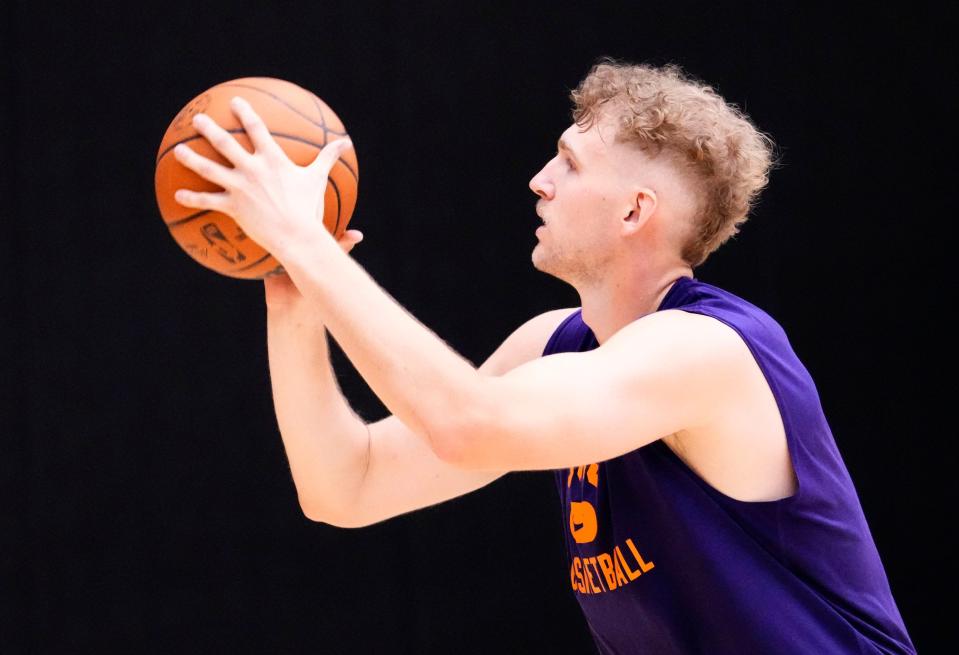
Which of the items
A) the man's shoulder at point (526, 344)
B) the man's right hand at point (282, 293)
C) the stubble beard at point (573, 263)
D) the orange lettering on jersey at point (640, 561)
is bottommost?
the orange lettering on jersey at point (640, 561)

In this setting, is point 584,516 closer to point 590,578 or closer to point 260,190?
point 590,578

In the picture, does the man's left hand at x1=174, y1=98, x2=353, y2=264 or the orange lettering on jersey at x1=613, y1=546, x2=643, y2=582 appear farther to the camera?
the orange lettering on jersey at x1=613, y1=546, x2=643, y2=582

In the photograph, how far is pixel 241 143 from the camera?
65.0 inches

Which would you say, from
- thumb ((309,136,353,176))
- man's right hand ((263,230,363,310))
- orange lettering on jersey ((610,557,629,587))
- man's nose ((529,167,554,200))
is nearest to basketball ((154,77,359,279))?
thumb ((309,136,353,176))

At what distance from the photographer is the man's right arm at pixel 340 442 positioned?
6.63 feet

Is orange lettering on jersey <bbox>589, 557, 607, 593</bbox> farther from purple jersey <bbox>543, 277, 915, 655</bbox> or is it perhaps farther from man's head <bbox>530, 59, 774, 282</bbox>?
man's head <bbox>530, 59, 774, 282</bbox>

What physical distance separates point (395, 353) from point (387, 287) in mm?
1825

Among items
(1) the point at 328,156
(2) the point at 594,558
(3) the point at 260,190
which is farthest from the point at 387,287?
(3) the point at 260,190

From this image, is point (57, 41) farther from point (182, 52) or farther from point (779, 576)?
point (779, 576)

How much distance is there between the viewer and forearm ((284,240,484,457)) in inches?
60.8

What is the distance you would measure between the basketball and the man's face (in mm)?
350

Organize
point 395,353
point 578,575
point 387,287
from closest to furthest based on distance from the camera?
point 395,353 < point 578,575 < point 387,287

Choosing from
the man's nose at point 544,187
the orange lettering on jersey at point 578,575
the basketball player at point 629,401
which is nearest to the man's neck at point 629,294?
the basketball player at point 629,401

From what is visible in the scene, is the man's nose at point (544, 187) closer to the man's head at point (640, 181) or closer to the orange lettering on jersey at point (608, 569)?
the man's head at point (640, 181)
